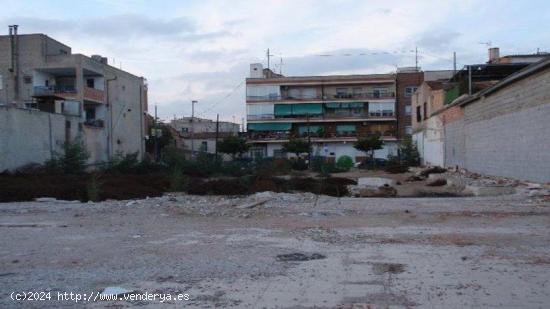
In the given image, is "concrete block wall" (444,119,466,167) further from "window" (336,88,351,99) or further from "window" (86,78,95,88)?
"window" (336,88,351,99)

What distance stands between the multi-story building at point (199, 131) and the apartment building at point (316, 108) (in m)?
10.6

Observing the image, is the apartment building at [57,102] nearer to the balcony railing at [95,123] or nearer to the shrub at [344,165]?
the balcony railing at [95,123]

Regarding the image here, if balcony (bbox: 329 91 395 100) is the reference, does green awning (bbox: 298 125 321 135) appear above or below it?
below

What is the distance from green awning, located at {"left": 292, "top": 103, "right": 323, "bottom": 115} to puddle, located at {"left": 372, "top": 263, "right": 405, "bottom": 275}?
81605 millimetres

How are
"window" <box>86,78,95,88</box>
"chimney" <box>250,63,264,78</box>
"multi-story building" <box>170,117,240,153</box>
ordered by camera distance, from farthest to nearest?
"multi-story building" <box>170,117,240,153</box>, "chimney" <box>250,63,264,78</box>, "window" <box>86,78,95,88</box>

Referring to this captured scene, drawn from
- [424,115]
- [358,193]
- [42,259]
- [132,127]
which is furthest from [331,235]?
[132,127]

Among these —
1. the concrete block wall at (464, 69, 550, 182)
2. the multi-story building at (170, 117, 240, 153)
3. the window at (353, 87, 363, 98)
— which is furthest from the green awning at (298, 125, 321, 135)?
the concrete block wall at (464, 69, 550, 182)

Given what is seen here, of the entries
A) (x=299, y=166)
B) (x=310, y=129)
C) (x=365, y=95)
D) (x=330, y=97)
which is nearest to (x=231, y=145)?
(x=299, y=166)

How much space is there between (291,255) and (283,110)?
266ft

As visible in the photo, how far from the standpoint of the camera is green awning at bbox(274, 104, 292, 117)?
297ft

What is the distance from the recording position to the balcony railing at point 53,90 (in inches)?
2157

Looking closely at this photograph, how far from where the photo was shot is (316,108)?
90.4m

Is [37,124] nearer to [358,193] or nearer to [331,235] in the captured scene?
[358,193]

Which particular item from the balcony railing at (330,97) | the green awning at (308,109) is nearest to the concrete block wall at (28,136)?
the balcony railing at (330,97)
